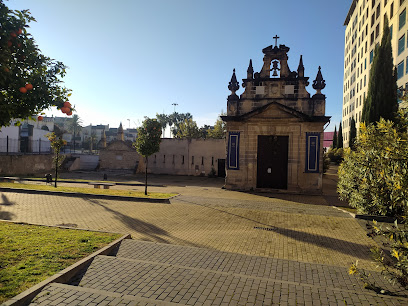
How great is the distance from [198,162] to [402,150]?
95.0ft

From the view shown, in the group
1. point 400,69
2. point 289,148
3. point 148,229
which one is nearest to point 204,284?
point 148,229

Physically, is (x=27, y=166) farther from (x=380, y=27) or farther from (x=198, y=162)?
(x=380, y=27)

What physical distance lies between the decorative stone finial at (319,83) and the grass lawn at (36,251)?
57.7ft

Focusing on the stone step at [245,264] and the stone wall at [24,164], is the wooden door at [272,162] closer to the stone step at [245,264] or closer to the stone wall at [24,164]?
the stone step at [245,264]

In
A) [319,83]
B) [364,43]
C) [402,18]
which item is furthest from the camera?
[364,43]

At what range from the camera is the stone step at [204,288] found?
174 inches

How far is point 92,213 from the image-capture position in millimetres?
11445

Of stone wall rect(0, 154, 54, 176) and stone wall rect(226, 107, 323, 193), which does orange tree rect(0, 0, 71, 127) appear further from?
stone wall rect(0, 154, 54, 176)

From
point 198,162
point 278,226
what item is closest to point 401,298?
point 278,226

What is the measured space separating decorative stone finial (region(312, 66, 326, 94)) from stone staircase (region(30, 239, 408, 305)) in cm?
1621

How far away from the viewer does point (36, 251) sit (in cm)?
611

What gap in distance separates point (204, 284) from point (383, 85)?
94.8 feet

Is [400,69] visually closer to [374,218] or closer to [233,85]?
[233,85]

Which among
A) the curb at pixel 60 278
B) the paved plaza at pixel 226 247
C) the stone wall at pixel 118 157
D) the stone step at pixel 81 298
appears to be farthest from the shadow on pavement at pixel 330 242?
the stone wall at pixel 118 157
